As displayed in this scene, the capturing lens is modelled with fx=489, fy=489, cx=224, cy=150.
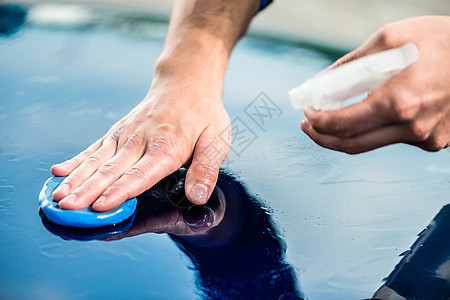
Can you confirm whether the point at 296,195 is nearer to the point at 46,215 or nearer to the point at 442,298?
the point at 442,298

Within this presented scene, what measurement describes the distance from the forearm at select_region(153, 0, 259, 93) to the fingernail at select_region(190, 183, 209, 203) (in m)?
0.26

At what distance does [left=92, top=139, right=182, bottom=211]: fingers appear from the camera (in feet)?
2.27

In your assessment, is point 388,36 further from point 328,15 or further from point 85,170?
point 328,15

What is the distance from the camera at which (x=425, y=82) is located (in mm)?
531

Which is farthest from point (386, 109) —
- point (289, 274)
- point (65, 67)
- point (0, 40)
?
point (0, 40)

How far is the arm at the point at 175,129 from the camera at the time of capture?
2.40ft

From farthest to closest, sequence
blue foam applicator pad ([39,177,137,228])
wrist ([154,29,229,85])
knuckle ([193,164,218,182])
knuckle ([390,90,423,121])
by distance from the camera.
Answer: wrist ([154,29,229,85])
knuckle ([193,164,218,182])
blue foam applicator pad ([39,177,137,228])
knuckle ([390,90,423,121])

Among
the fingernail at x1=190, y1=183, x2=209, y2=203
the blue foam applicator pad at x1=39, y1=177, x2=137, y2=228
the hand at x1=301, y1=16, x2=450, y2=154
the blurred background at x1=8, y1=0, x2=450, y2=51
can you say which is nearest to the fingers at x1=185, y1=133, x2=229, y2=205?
the fingernail at x1=190, y1=183, x2=209, y2=203

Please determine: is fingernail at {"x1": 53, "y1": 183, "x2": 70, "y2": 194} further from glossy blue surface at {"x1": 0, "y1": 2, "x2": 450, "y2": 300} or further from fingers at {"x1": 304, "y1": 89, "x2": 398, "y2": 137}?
fingers at {"x1": 304, "y1": 89, "x2": 398, "y2": 137}

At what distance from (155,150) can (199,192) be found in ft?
0.39

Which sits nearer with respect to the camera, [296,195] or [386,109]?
[386,109]

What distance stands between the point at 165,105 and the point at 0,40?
0.56m

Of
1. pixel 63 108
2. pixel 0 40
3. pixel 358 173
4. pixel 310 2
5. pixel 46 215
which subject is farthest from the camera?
pixel 310 2

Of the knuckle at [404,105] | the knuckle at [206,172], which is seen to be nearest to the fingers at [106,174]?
the knuckle at [206,172]
